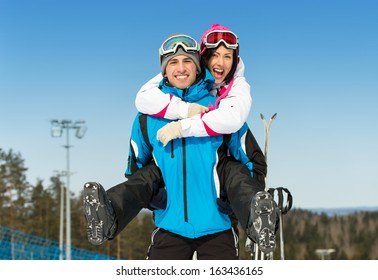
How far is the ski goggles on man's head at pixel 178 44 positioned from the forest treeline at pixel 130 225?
2636 centimetres

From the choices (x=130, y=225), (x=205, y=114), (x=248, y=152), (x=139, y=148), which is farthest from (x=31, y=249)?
(x=205, y=114)

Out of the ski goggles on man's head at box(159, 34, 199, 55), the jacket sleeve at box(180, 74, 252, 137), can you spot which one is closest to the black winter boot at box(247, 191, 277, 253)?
the jacket sleeve at box(180, 74, 252, 137)

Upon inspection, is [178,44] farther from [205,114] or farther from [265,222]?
[265,222]

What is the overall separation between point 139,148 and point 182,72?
52 centimetres

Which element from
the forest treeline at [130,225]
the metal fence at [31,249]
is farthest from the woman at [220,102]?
the forest treeline at [130,225]

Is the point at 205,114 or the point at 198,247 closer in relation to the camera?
the point at 205,114

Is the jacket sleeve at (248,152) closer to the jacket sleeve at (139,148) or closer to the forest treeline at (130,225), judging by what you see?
the jacket sleeve at (139,148)

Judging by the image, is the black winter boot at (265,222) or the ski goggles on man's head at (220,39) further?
the ski goggles on man's head at (220,39)

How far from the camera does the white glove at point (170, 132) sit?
3055mm

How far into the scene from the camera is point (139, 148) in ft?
10.8

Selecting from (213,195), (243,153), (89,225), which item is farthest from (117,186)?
(243,153)
